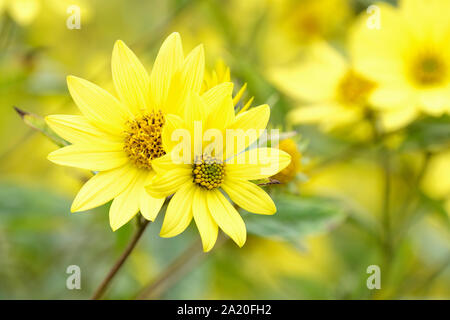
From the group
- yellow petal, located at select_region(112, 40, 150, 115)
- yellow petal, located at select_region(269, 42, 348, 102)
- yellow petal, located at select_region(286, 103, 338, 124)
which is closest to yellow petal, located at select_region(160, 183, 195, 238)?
yellow petal, located at select_region(112, 40, 150, 115)

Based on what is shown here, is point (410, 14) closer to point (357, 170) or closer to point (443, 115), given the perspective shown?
point (443, 115)

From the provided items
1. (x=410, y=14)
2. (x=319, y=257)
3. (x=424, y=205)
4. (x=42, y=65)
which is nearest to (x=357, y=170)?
(x=319, y=257)

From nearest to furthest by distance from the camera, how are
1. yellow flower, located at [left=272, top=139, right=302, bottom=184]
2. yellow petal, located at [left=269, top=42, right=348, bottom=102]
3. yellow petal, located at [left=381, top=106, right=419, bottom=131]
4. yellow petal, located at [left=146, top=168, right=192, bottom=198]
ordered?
yellow petal, located at [left=146, top=168, right=192, bottom=198]
yellow flower, located at [left=272, top=139, right=302, bottom=184]
yellow petal, located at [left=381, top=106, right=419, bottom=131]
yellow petal, located at [left=269, top=42, right=348, bottom=102]

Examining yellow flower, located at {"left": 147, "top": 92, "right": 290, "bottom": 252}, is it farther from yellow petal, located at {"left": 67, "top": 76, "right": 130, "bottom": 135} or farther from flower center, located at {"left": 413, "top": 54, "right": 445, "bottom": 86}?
flower center, located at {"left": 413, "top": 54, "right": 445, "bottom": 86}

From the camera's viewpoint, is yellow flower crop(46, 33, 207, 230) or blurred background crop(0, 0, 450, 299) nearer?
yellow flower crop(46, 33, 207, 230)

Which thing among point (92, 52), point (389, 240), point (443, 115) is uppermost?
point (92, 52)

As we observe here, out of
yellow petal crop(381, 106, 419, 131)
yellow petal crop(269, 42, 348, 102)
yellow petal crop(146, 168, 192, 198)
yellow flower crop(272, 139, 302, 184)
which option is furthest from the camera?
yellow petal crop(269, 42, 348, 102)
